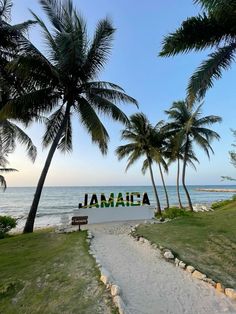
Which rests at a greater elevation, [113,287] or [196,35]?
[196,35]

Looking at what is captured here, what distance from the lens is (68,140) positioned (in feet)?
54.2

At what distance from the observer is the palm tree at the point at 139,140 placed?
81.1 feet

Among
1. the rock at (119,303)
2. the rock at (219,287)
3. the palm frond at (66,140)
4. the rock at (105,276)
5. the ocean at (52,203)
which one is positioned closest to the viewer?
the rock at (119,303)

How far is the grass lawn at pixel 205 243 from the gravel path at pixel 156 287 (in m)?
0.64

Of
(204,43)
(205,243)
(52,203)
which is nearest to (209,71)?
(204,43)

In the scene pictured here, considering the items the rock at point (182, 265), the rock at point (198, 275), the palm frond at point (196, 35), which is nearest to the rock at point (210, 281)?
the rock at point (198, 275)

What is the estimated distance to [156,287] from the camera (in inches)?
219

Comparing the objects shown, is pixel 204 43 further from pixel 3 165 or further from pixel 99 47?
pixel 3 165

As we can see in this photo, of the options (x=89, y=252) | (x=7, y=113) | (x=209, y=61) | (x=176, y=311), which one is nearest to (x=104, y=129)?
(x=7, y=113)

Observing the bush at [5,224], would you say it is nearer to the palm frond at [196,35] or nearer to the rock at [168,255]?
the rock at [168,255]

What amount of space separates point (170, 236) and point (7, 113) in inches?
353

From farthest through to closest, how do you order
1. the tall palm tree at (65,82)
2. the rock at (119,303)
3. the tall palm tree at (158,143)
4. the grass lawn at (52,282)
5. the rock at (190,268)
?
the tall palm tree at (158,143) < the tall palm tree at (65,82) < the rock at (190,268) < the grass lawn at (52,282) < the rock at (119,303)

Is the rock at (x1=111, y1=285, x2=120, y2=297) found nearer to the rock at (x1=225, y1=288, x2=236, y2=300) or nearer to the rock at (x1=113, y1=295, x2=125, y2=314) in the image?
the rock at (x1=113, y1=295, x2=125, y2=314)

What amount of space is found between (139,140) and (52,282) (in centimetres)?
1933
